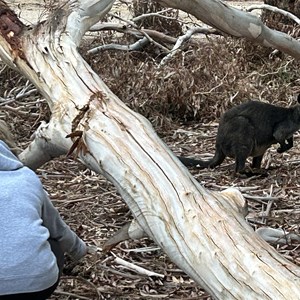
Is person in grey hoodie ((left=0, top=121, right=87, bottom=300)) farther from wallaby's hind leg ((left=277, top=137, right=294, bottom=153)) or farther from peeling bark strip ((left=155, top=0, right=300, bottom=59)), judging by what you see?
wallaby's hind leg ((left=277, top=137, right=294, bottom=153))

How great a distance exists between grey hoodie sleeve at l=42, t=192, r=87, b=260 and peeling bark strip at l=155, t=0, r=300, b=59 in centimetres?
207

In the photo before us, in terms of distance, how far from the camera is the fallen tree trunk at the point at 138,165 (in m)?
3.24

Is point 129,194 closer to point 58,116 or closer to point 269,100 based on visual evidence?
point 58,116

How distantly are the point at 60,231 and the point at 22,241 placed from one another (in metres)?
0.76

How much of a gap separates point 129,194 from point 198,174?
329 centimetres

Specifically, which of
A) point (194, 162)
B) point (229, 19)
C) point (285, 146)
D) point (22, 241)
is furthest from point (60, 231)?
point (285, 146)

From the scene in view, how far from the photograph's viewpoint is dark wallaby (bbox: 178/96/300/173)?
6.87 meters

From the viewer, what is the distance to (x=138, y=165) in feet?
12.3

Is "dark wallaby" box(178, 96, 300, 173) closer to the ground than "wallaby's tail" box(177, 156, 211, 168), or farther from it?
farther from it

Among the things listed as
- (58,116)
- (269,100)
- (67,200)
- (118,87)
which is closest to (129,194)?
(58,116)

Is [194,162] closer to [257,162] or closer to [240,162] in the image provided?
[240,162]

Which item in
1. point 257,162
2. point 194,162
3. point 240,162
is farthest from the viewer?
point 257,162

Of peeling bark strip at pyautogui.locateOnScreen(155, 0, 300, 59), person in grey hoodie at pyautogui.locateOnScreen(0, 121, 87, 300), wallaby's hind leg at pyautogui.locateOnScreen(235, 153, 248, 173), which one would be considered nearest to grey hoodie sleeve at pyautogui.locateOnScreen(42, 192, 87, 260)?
person in grey hoodie at pyautogui.locateOnScreen(0, 121, 87, 300)

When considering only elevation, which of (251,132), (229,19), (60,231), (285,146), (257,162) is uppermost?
(229,19)
